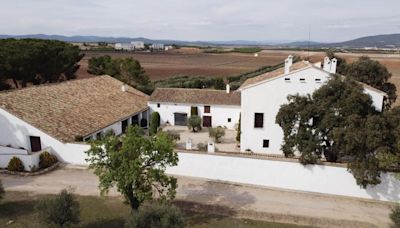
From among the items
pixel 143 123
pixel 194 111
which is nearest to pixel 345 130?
pixel 194 111

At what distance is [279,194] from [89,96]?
21.5m

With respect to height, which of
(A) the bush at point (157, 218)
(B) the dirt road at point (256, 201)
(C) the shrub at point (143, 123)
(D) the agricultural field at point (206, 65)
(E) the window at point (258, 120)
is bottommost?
(B) the dirt road at point (256, 201)

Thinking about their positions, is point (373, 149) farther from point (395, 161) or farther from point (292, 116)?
point (292, 116)

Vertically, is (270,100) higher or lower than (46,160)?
higher

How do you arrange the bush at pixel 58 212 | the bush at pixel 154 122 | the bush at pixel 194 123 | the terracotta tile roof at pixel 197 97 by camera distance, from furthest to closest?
1. the terracotta tile roof at pixel 197 97
2. the bush at pixel 194 123
3. the bush at pixel 154 122
4. the bush at pixel 58 212

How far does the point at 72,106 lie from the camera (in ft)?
95.0

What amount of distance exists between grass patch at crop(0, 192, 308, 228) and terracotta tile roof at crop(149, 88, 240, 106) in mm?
18337

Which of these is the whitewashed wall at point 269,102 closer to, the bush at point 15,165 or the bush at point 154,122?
the bush at point 154,122

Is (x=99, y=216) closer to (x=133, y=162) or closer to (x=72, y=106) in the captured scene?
(x=133, y=162)

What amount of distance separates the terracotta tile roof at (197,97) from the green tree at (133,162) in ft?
66.1

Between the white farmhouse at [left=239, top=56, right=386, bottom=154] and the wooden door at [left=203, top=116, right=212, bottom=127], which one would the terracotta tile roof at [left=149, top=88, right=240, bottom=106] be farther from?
the white farmhouse at [left=239, top=56, right=386, bottom=154]

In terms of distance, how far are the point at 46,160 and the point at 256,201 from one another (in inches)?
583

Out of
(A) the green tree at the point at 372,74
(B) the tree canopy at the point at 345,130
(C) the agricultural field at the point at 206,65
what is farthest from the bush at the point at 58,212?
(C) the agricultural field at the point at 206,65

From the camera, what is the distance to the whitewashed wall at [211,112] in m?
34.3
